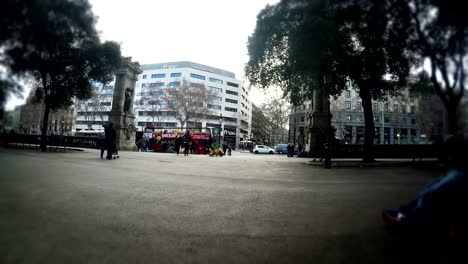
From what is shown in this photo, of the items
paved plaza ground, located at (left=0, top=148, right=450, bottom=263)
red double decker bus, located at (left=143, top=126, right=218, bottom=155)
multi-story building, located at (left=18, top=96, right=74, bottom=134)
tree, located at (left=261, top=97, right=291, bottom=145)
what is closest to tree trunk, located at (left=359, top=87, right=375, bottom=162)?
paved plaza ground, located at (left=0, top=148, right=450, bottom=263)

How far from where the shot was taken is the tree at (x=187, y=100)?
34.4 metres

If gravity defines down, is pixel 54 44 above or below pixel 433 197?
above

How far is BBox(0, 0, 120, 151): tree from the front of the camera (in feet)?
3.09

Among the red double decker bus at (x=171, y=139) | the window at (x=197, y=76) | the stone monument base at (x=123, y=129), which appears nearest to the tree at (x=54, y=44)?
the stone monument base at (x=123, y=129)

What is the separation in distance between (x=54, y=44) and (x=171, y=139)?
942 inches

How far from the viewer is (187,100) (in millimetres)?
34875

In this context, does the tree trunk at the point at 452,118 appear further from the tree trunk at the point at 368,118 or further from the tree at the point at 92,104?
the tree at the point at 92,104

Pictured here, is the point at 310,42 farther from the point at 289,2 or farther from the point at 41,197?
the point at 41,197

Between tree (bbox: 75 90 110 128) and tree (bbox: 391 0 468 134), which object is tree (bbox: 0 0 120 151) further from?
tree (bbox: 391 0 468 134)

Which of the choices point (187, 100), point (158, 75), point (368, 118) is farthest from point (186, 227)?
point (158, 75)

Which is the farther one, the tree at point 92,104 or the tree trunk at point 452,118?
the tree at point 92,104

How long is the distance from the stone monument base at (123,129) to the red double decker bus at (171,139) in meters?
4.90

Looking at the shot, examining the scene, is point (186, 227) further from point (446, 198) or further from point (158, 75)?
point (158, 75)

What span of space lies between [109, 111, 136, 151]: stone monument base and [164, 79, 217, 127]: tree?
16566 mm
